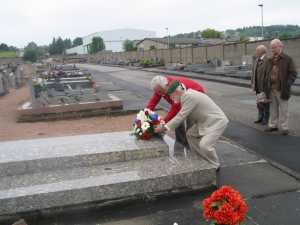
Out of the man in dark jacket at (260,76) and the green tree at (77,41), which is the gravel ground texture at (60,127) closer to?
the man in dark jacket at (260,76)

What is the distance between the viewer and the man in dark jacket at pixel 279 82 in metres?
7.24

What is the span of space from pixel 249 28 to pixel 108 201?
147651 millimetres

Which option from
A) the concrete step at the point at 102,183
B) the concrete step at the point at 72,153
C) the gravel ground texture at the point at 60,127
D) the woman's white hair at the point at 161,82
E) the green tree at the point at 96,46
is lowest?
the gravel ground texture at the point at 60,127

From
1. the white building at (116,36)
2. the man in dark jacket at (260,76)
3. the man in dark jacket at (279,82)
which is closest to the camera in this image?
the man in dark jacket at (279,82)

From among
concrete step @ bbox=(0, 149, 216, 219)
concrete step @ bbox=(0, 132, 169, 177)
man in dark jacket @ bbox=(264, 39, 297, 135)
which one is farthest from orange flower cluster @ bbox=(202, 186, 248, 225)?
man in dark jacket @ bbox=(264, 39, 297, 135)

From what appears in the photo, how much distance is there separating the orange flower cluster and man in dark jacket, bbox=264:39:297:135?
208 inches

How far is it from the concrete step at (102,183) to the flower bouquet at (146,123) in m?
0.54

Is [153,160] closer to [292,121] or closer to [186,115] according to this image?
[186,115]

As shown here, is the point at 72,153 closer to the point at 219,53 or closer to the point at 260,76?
the point at 260,76

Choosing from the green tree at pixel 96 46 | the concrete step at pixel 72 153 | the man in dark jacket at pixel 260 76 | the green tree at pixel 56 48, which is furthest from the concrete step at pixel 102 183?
the green tree at pixel 56 48

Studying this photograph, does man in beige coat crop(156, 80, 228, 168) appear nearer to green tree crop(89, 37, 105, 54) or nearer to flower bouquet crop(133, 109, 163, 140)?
flower bouquet crop(133, 109, 163, 140)

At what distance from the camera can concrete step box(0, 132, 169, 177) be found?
194 inches

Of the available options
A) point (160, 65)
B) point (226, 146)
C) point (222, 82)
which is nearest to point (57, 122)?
point (226, 146)

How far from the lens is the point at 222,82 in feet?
67.3
